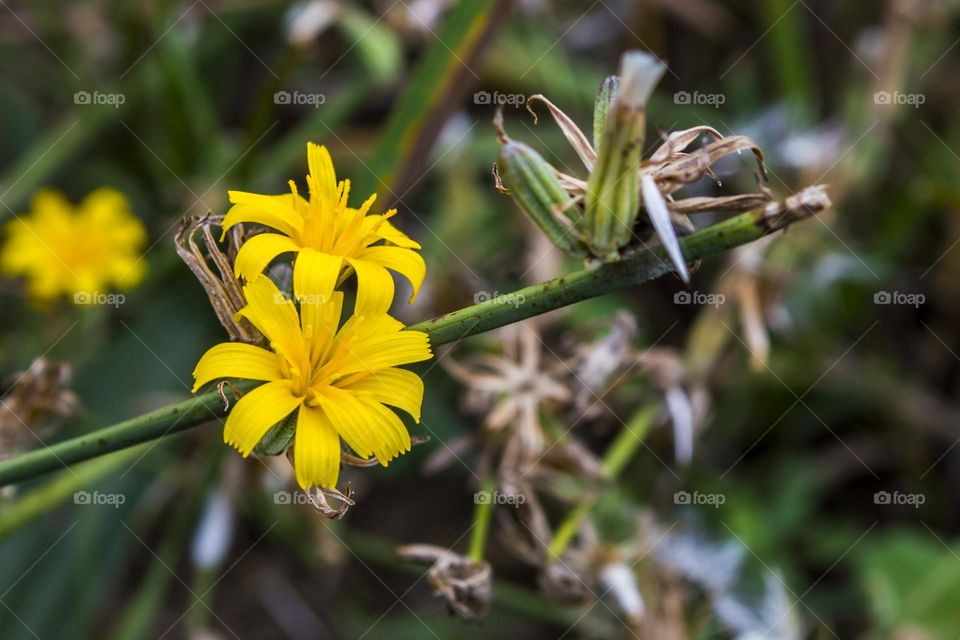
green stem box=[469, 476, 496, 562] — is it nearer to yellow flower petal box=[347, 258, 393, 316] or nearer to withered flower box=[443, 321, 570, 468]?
withered flower box=[443, 321, 570, 468]

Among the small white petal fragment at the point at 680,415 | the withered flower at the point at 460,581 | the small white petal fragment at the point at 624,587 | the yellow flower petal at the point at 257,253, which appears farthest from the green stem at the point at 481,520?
the yellow flower petal at the point at 257,253

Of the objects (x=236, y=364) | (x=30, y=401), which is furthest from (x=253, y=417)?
(x=30, y=401)

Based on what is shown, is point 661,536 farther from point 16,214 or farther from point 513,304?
point 16,214

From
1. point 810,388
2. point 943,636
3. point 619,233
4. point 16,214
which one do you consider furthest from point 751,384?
point 16,214

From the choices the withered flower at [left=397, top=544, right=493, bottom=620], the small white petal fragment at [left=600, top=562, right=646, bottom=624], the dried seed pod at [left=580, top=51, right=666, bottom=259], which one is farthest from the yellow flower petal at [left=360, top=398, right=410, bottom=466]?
the small white petal fragment at [left=600, top=562, right=646, bottom=624]

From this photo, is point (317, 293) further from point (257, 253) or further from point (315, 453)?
point (315, 453)

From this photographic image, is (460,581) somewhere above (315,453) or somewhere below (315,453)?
below
